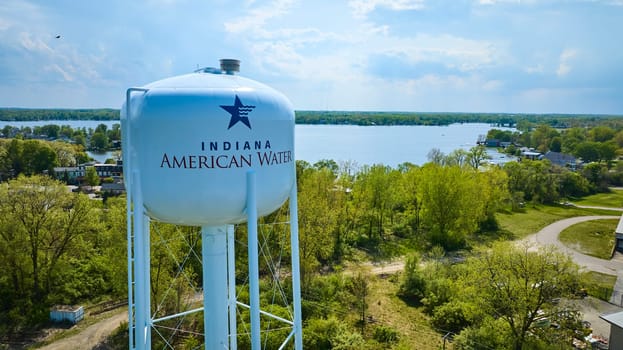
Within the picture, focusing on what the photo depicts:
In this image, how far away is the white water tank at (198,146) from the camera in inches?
300

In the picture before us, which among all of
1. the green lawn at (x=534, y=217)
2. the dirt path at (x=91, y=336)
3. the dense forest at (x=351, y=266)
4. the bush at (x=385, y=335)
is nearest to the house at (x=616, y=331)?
the dense forest at (x=351, y=266)

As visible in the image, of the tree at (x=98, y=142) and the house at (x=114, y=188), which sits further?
the tree at (x=98, y=142)

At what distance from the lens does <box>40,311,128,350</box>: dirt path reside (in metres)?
15.7

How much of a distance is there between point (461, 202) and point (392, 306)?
11.9 metres

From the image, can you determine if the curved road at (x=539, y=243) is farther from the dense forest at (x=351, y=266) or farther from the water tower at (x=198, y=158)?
the water tower at (x=198, y=158)

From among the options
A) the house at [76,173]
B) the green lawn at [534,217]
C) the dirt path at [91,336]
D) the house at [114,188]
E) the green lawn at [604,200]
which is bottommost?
the dirt path at [91,336]

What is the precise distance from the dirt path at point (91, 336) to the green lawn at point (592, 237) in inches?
1128

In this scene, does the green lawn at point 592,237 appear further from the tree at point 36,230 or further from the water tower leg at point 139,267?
the tree at point 36,230

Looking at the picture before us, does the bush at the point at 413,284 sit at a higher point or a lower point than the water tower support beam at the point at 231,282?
lower

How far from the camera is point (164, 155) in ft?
25.1

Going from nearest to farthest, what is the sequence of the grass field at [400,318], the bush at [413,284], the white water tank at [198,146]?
the white water tank at [198,146] → the grass field at [400,318] → the bush at [413,284]

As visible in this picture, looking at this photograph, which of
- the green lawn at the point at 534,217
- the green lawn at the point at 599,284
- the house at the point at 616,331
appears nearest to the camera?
the house at the point at 616,331

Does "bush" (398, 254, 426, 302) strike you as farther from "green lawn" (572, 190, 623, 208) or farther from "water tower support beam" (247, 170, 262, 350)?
"green lawn" (572, 190, 623, 208)

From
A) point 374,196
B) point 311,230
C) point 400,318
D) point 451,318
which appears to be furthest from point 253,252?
point 374,196
